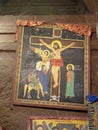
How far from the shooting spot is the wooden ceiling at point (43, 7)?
2.58 meters

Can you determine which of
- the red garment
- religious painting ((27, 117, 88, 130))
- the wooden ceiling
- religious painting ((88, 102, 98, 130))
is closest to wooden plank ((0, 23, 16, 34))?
the wooden ceiling

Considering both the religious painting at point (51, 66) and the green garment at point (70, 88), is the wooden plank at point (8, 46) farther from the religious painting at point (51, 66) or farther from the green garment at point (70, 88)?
the green garment at point (70, 88)

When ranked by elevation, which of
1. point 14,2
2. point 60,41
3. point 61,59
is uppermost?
point 14,2

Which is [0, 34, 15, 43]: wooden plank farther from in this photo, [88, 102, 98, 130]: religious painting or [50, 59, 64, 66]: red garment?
[88, 102, 98, 130]: religious painting

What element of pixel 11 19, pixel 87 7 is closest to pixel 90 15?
pixel 87 7

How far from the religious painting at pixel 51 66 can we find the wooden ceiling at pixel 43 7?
0.63ft

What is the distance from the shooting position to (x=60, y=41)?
2436 millimetres

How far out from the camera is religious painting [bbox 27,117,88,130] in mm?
Answer: 2168

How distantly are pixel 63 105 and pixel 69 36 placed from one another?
645mm

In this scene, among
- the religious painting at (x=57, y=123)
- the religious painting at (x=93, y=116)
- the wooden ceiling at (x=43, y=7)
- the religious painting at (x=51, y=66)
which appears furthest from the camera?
the wooden ceiling at (x=43, y=7)

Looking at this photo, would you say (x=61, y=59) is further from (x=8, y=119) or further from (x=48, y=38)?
(x=8, y=119)

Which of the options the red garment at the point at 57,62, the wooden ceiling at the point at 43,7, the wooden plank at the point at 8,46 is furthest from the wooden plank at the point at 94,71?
the wooden plank at the point at 8,46

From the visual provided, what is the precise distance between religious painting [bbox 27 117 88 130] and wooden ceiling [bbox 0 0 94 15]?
103 cm

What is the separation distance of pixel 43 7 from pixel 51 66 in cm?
65
